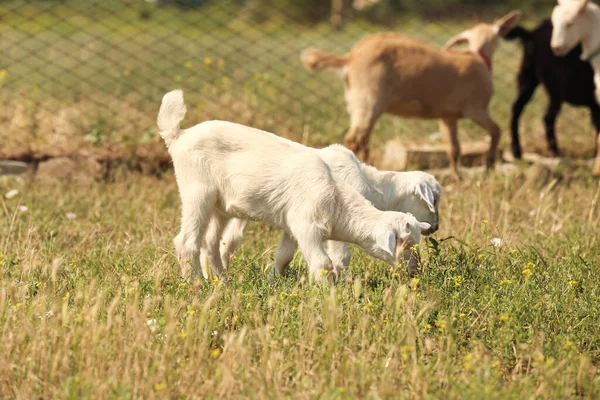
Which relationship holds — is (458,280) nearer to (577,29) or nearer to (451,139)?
(451,139)

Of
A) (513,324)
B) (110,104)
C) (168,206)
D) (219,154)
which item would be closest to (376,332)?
(513,324)

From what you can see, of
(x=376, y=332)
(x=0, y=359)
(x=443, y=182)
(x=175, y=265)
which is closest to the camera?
(x=0, y=359)

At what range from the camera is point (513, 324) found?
129 inches

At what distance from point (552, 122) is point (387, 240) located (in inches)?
173

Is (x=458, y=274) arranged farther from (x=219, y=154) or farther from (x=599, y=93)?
(x=599, y=93)

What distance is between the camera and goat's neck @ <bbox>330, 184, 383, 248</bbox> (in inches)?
143

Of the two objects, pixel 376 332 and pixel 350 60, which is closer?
pixel 376 332

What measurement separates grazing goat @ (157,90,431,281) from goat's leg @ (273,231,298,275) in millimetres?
61

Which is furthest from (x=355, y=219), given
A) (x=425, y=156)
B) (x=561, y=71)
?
A: (x=561, y=71)

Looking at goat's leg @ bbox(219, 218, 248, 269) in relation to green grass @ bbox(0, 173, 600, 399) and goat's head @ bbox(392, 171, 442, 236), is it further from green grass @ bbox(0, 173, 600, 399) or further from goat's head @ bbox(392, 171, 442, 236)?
goat's head @ bbox(392, 171, 442, 236)

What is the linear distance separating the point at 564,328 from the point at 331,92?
625cm

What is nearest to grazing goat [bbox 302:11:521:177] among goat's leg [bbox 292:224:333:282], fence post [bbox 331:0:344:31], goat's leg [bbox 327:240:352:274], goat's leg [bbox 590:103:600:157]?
goat's leg [bbox 590:103:600:157]

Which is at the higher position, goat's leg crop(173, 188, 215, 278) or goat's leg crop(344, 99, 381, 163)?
goat's leg crop(173, 188, 215, 278)

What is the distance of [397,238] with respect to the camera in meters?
3.60
